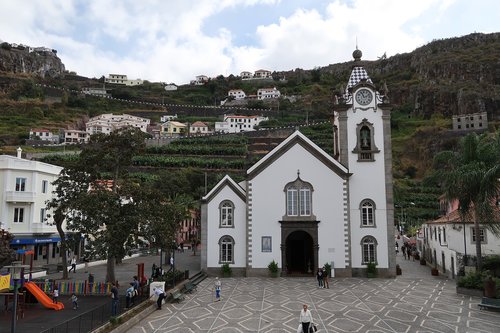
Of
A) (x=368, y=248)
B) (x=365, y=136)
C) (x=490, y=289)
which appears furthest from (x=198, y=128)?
(x=490, y=289)

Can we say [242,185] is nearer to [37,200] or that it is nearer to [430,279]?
[430,279]

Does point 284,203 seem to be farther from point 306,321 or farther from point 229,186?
point 306,321

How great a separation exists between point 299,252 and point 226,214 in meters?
7.05

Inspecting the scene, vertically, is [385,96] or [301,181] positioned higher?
[385,96]

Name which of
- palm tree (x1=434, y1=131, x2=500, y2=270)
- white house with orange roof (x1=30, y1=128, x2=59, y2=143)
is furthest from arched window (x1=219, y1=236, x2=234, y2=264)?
white house with orange roof (x1=30, y1=128, x2=59, y2=143)

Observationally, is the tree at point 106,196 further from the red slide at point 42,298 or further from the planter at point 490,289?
the planter at point 490,289

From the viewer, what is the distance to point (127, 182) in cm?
2681

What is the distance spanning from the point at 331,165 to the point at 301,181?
2573mm

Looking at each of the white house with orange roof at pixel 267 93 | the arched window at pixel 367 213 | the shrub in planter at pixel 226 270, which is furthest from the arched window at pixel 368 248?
the white house with orange roof at pixel 267 93

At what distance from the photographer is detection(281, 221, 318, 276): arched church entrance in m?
31.6

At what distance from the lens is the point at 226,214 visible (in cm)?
3334

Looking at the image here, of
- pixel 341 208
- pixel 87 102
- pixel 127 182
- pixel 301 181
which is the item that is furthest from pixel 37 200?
pixel 87 102

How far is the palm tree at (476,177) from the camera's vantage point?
2434 centimetres

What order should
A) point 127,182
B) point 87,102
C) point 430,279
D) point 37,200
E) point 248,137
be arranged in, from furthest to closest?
point 87,102, point 248,137, point 37,200, point 430,279, point 127,182
